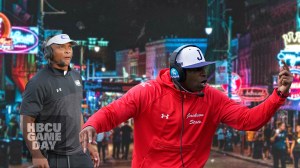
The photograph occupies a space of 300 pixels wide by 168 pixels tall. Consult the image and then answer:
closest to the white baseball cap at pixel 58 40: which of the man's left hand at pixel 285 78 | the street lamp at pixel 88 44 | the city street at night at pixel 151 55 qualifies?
the man's left hand at pixel 285 78

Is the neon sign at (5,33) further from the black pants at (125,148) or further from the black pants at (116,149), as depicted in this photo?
the black pants at (125,148)

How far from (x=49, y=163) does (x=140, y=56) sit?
6762 mm

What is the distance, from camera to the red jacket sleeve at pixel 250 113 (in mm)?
3091

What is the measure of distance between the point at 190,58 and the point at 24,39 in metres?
7.91

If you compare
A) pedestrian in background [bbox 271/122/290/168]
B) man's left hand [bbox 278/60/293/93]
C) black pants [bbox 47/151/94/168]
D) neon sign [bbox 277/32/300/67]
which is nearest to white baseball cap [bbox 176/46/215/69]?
man's left hand [bbox 278/60/293/93]

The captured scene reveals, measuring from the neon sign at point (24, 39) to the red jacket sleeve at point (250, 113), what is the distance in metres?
7.85

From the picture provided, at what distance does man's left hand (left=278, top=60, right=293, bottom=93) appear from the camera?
299cm

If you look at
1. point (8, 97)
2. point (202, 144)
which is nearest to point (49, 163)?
point (202, 144)

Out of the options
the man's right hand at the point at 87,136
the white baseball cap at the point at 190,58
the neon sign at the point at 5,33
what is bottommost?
the man's right hand at the point at 87,136

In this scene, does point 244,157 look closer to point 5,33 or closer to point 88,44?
point 88,44

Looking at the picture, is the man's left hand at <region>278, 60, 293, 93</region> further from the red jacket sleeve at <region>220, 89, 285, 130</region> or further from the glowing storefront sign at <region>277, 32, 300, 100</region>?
the glowing storefront sign at <region>277, 32, 300, 100</region>

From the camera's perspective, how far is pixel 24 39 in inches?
421

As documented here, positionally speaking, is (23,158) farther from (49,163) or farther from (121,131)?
(49,163)

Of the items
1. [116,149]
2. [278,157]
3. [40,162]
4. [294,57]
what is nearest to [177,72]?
[40,162]
